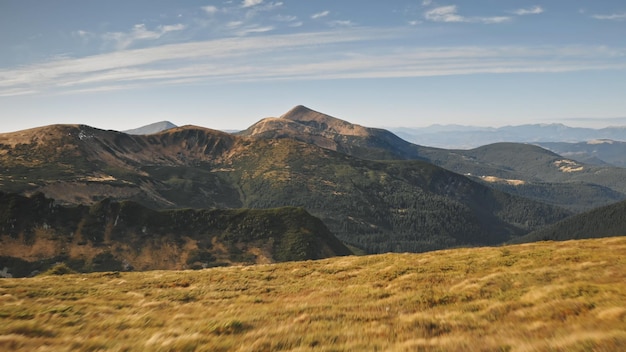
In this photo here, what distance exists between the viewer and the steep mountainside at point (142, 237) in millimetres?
127562

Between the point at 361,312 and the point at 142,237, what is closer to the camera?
the point at 361,312

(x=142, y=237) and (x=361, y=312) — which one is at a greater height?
(x=361, y=312)

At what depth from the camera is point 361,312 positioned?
58.9 ft

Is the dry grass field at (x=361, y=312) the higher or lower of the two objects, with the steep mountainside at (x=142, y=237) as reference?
higher

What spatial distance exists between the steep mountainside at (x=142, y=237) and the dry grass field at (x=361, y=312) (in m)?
114

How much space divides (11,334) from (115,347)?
4845 mm

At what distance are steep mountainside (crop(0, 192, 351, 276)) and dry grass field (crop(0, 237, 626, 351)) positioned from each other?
114m

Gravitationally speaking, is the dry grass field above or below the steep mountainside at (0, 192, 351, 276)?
above

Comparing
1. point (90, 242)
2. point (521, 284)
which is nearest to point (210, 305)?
point (521, 284)

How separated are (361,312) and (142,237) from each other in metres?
146

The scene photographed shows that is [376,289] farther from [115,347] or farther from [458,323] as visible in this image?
[115,347]

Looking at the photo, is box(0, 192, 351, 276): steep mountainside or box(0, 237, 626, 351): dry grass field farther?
box(0, 192, 351, 276): steep mountainside

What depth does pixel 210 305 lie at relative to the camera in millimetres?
22859

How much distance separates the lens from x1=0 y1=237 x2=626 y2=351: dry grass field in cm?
1186
